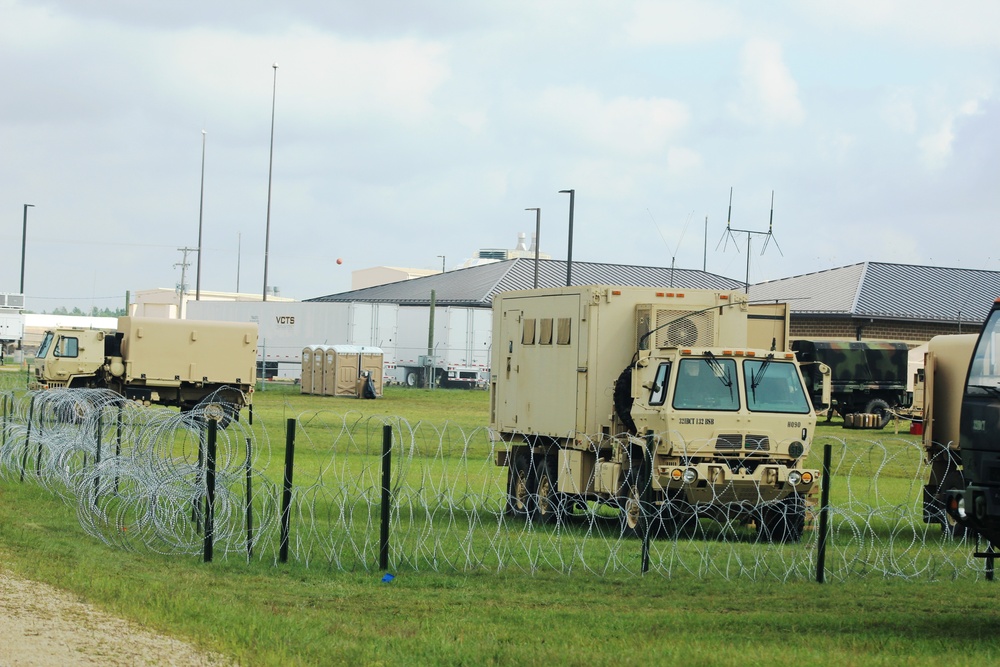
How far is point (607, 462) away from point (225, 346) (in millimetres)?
22010

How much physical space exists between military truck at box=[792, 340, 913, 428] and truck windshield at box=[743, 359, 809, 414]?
29103 mm

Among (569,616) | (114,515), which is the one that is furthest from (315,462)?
(569,616)

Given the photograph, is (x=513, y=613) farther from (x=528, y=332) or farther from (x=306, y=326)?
(x=306, y=326)

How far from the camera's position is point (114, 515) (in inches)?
621

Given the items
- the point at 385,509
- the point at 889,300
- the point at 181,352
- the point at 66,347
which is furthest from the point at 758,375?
the point at 889,300

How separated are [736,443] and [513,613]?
5.38m

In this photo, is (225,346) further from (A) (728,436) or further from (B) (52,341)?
(A) (728,436)

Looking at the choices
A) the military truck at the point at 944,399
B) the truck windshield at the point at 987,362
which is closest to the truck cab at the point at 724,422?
the military truck at the point at 944,399

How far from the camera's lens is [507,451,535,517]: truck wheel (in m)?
18.0

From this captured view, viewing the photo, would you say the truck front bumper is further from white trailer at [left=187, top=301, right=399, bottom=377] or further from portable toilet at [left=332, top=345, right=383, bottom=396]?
white trailer at [left=187, top=301, right=399, bottom=377]

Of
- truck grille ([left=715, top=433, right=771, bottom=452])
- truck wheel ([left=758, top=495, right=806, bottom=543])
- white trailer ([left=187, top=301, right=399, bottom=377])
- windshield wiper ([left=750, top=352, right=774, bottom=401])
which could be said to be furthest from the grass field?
white trailer ([left=187, top=301, right=399, bottom=377])

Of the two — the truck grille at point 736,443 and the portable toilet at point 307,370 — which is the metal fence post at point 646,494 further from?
the portable toilet at point 307,370

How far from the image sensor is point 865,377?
147 feet

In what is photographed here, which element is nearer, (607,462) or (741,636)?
(741,636)
